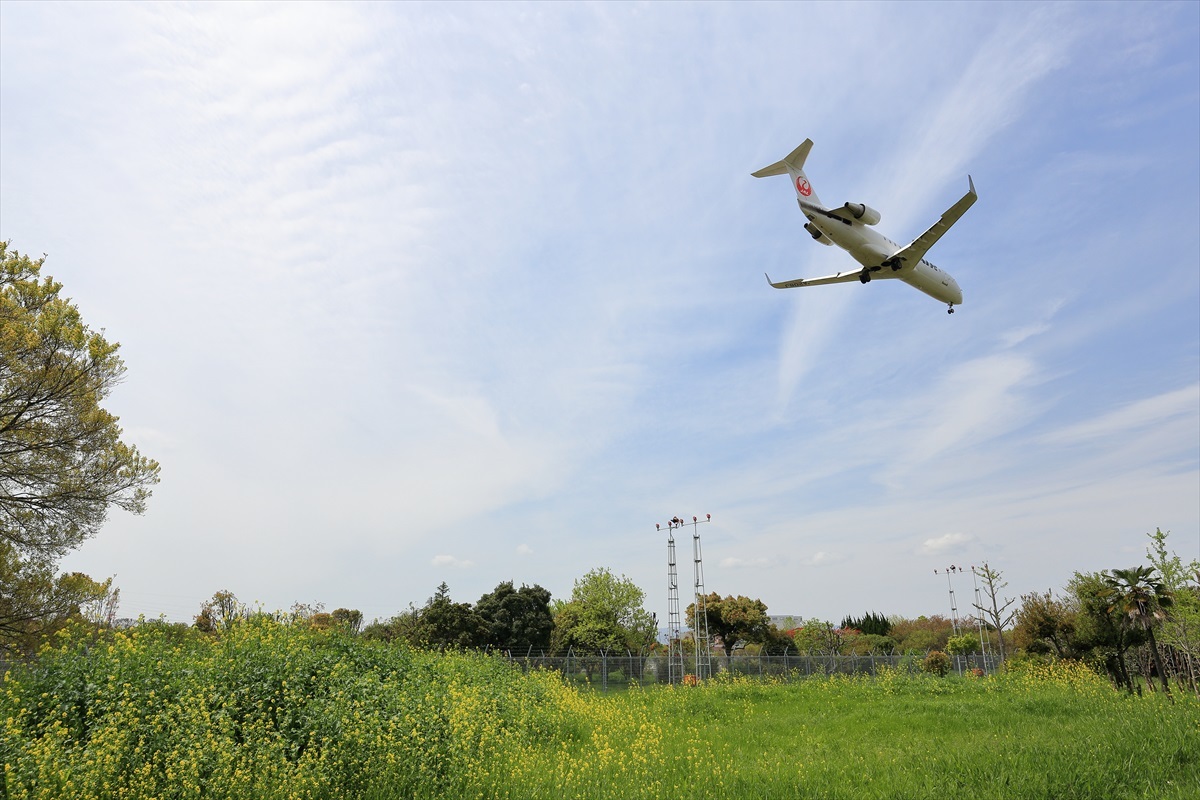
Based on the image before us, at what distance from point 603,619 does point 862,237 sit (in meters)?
29.9

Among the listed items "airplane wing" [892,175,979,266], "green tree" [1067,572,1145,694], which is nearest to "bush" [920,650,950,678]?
"green tree" [1067,572,1145,694]

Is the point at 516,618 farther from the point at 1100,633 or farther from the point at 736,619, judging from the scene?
the point at 1100,633

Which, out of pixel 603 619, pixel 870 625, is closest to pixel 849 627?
pixel 870 625

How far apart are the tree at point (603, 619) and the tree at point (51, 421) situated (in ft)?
85.9

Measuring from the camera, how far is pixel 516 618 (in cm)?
3956

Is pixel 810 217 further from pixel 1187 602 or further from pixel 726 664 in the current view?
pixel 726 664

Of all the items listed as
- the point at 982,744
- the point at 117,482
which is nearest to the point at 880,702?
the point at 982,744

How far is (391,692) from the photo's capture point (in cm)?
1094

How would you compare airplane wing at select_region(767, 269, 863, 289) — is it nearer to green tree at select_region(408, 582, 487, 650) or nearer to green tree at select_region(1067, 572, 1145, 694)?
green tree at select_region(1067, 572, 1145, 694)

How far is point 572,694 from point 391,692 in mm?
7106

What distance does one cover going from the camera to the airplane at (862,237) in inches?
640

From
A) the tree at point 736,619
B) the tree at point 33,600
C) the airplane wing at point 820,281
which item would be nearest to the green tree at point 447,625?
the tree at point 736,619

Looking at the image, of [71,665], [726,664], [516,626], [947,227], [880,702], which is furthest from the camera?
[516,626]

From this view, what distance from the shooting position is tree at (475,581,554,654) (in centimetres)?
3903
